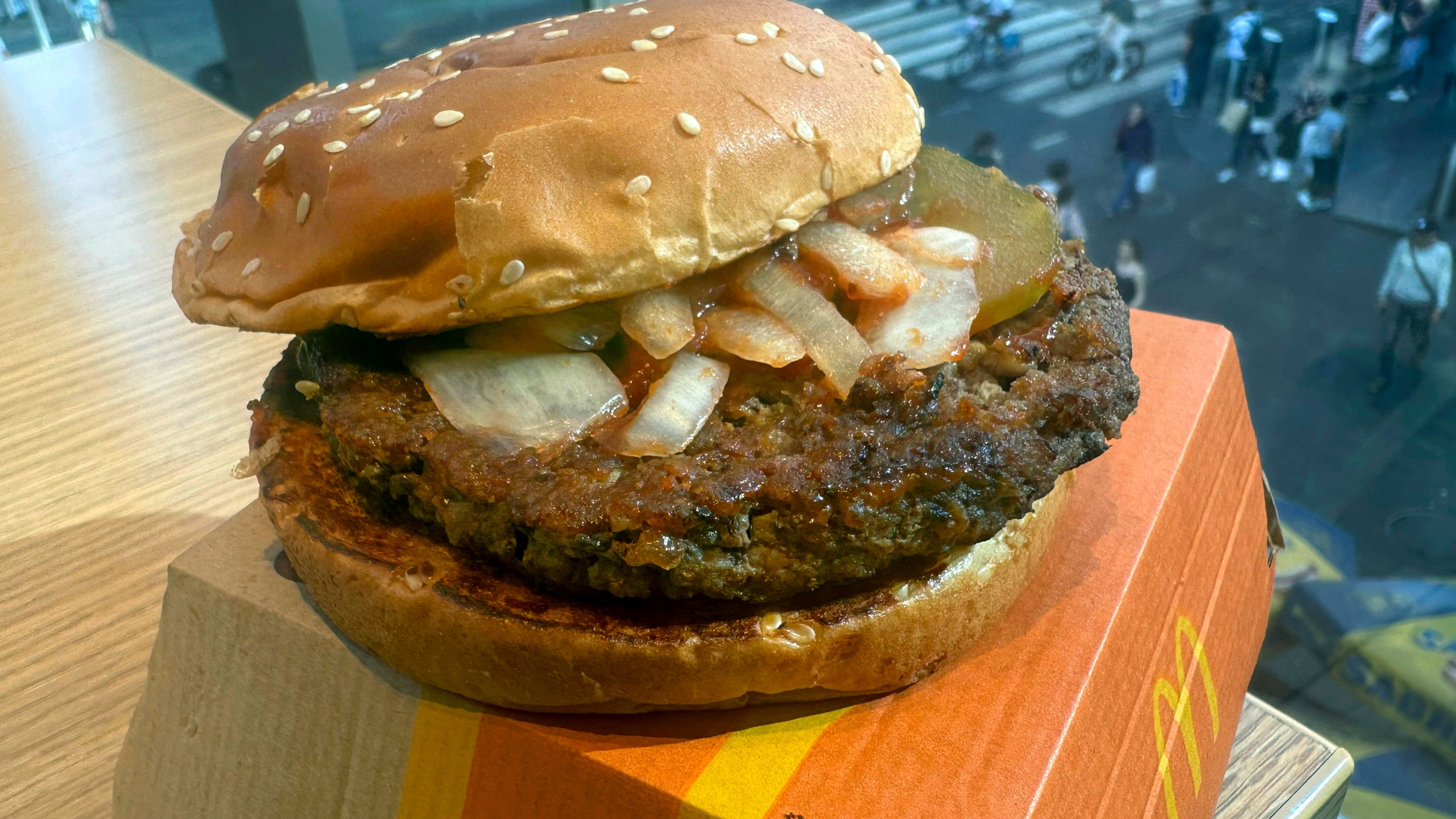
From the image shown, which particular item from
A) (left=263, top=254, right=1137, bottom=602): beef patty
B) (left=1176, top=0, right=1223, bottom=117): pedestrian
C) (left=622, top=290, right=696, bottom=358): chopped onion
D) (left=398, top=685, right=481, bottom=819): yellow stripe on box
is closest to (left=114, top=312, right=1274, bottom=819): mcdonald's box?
(left=398, top=685, right=481, bottom=819): yellow stripe on box

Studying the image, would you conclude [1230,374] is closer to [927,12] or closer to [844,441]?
[844,441]

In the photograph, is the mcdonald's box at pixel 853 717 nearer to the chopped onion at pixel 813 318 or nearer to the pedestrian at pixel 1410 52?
the chopped onion at pixel 813 318

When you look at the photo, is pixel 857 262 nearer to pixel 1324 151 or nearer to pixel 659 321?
pixel 659 321

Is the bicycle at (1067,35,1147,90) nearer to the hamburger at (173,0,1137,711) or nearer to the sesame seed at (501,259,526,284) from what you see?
the hamburger at (173,0,1137,711)

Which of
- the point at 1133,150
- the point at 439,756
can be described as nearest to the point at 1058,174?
the point at 1133,150

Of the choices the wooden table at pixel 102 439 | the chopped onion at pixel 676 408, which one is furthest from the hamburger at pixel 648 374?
the wooden table at pixel 102 439

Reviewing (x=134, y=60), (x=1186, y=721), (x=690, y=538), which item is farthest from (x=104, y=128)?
(x=1186, y=721)
